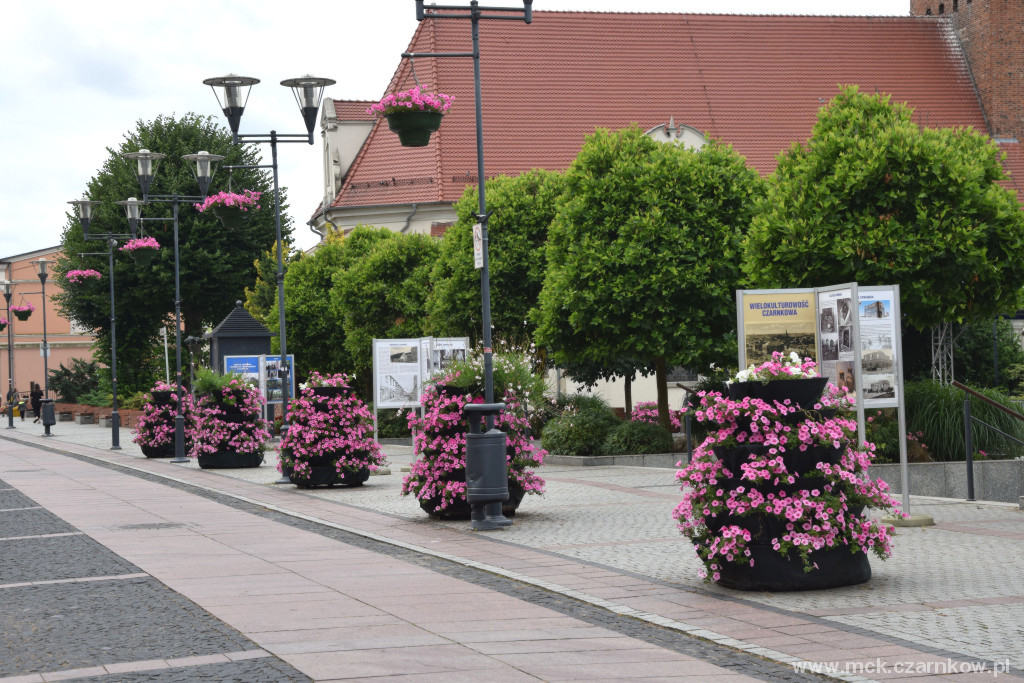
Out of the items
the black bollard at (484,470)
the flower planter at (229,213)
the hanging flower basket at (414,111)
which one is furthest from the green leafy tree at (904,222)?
the flower planter at (229,213)

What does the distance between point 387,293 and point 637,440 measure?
1421 centimetres

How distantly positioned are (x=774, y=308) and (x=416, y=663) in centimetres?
743

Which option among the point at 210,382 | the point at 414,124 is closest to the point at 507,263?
the point at 210,382

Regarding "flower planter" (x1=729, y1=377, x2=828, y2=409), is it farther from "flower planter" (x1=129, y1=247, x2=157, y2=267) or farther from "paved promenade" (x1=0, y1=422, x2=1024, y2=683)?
"flower planter" (x1=129, y1=247, x2=157, y2=267)

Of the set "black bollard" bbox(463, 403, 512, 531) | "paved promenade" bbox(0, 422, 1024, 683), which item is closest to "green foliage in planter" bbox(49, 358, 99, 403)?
"paved promenade" bbox(0, 422, 1024, 683)

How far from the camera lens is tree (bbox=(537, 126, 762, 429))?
2467 cm

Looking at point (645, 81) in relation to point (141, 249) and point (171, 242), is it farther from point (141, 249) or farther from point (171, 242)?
point (141, 249)

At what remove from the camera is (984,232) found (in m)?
19.2

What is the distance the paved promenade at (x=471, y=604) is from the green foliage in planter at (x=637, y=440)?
874 centimetres

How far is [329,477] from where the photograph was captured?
19578 millimetres

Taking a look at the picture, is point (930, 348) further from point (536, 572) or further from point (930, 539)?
point (536, 572)

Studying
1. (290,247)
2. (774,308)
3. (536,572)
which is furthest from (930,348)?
(290,247)

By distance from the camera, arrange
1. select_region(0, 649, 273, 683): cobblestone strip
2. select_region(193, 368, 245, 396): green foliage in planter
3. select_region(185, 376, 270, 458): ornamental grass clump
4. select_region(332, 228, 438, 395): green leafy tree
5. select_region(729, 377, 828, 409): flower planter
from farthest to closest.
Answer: select_region(332, 228, 438, 395): green leafy tree → select_region(185, 376, 270, 458): ornamental grass clump → select_region(193, 368, 245, 396): green foliage in planter → select_region(729, 377, 828, 409): flower planter → select_region(0, 649, 273, 683): cobblestone strip

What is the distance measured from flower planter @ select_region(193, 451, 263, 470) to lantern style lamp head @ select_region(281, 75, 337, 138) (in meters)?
8.28
